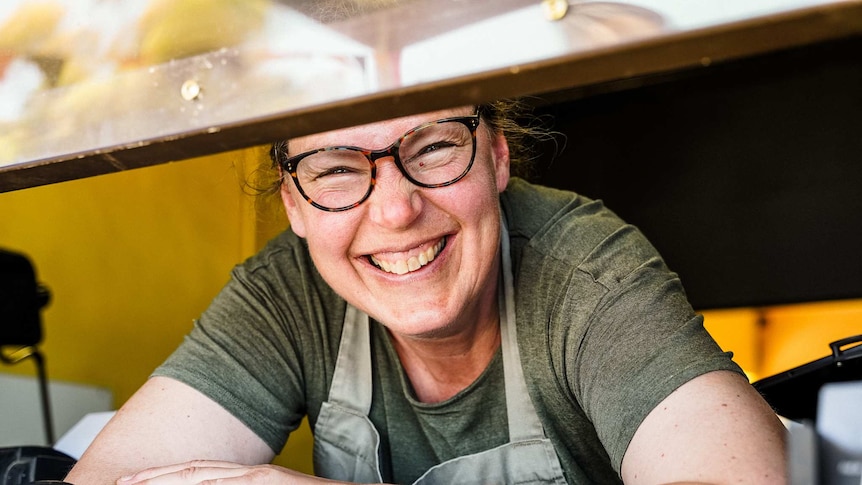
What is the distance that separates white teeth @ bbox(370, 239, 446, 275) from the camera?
1.18 metres

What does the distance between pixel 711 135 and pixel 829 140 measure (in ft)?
1.08

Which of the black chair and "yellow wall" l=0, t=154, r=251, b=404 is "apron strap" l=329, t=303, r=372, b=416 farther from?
"yellow wall" l=0, t=154, r=251, b=404

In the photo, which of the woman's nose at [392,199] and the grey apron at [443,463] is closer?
the woman's nose at [392,199]

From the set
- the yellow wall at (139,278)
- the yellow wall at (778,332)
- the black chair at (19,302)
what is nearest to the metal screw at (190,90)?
the black chair at (19,302)

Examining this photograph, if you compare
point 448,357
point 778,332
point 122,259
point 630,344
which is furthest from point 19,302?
point 778,332

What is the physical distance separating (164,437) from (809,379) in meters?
0.81

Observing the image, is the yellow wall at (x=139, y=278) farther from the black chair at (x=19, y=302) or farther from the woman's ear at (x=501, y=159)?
the woman's ear at (x=501, y=159)

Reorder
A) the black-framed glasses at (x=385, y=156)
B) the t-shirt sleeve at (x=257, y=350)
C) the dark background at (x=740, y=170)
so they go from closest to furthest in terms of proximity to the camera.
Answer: the black-framed glasses at (x=385, y=156)
the t-shirt sleeve at (x=257, y=350)
the dark background at (x=740, y=170)

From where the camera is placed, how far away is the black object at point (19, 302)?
7.97ft

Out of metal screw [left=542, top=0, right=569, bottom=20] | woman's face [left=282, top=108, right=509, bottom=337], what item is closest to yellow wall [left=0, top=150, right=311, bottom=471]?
woman's face [left=282, top=108, right=509, bottom=337]

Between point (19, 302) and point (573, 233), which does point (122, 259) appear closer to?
point (19, 302)

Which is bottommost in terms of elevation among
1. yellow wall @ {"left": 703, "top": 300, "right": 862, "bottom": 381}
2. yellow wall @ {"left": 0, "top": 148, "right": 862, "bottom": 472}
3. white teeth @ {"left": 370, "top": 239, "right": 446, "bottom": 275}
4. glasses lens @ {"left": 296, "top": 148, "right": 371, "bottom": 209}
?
yellow wall @ {"left": 703, "top": 300, "right": 862, "bottom": 381}

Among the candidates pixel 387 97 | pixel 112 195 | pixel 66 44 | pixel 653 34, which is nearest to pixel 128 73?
pixel 66 44

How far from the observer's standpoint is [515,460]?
123 cm
